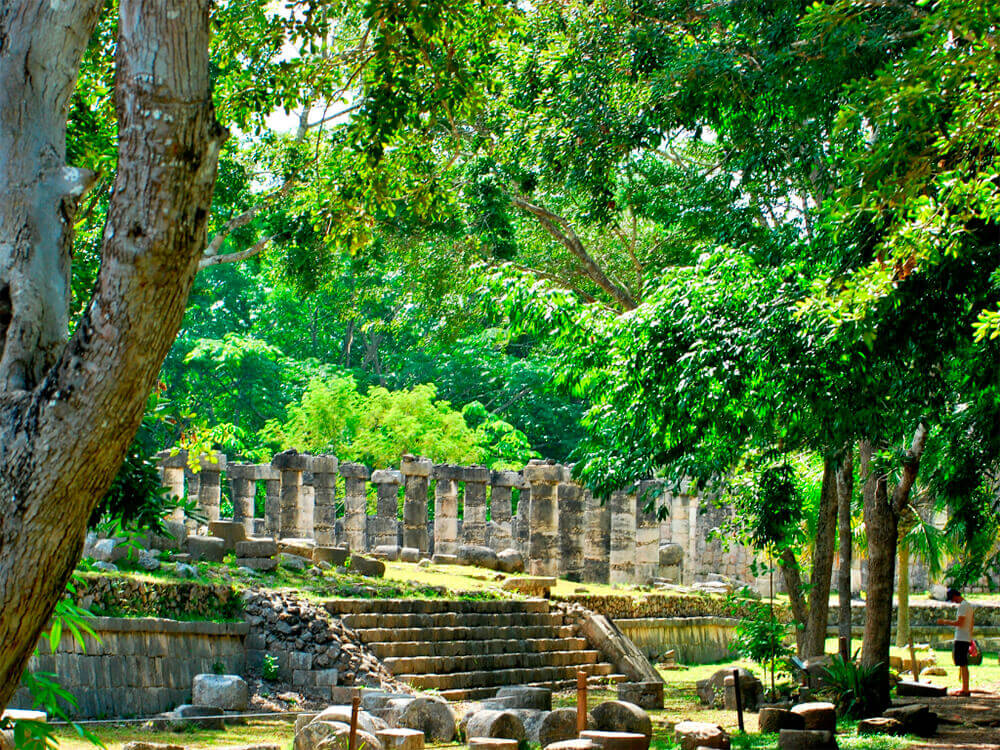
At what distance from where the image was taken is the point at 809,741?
399 inches

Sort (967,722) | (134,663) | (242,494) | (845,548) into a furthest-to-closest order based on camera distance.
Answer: (242,494) < (845,548) < (134,663) < (967,722)

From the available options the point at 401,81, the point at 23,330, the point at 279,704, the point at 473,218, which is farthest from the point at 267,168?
the point at 23,330

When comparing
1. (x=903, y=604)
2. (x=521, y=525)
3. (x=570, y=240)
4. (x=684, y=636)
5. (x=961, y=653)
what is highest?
(x=570, y=240)

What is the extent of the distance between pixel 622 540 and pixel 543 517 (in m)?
2.53

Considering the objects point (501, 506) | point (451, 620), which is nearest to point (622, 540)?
point (501, 506)

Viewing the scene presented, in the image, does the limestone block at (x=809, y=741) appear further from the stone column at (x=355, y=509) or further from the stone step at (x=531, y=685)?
the stone column at (x=355, y=509)

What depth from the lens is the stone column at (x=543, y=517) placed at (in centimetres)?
2544

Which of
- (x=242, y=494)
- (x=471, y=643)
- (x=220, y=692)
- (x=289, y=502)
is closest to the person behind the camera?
(x=220, y=692)

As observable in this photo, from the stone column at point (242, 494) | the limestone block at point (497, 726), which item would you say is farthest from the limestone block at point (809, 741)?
the stone column at point (242, 494)

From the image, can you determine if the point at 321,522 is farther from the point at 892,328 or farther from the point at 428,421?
the point at 892,328

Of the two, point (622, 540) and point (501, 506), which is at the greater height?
point (501, 506)

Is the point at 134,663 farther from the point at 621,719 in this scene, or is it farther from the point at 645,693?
the point at 645,693

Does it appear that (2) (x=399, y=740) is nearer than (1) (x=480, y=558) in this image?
Yes

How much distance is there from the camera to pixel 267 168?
2009cm
